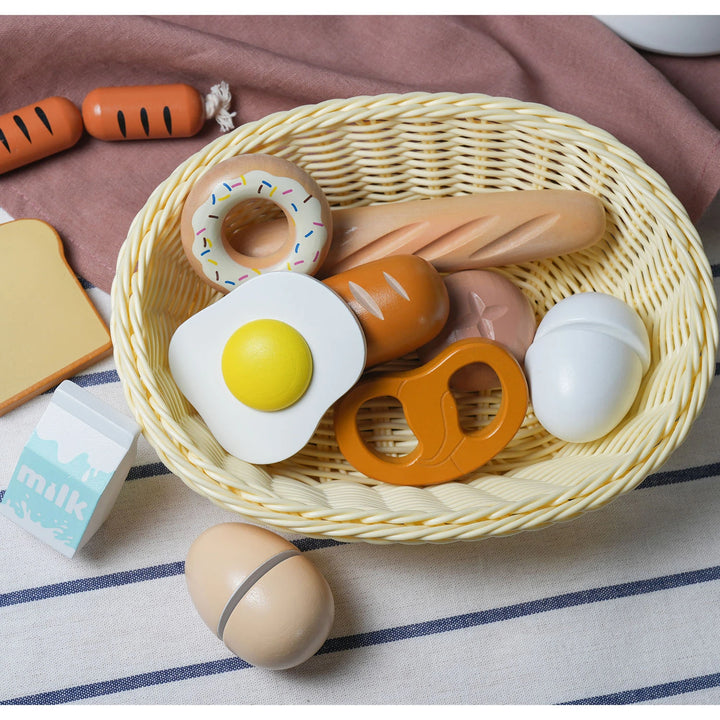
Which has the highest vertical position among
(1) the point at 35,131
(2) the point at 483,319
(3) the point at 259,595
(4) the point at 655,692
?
(1) the point at 35,131

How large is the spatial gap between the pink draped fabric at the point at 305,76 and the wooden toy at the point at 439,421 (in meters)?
0.32

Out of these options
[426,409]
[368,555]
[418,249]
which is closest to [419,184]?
[418,249]

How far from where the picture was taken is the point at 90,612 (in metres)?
0.77

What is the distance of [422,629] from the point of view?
2.53 ft

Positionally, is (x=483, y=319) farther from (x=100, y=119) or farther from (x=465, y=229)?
(x=100, y=119)

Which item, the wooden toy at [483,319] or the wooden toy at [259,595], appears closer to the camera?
the wooden toy at [259,595]

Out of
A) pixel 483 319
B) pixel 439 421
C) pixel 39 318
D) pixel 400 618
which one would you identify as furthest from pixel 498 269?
pixel 39 318

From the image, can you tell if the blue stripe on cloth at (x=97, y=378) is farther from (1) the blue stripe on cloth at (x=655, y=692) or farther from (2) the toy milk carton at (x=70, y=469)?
(1) the blue stripe on cloth at (x=655, y=692)

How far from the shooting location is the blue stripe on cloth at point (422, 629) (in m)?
0.76

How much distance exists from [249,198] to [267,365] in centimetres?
15

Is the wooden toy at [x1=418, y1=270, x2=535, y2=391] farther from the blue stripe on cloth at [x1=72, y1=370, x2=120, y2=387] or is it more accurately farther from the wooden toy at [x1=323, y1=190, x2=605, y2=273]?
the blue stripe on cloth at [x1=72, y1=370, x2=120, y2=387]

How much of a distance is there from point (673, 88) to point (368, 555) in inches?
23.3

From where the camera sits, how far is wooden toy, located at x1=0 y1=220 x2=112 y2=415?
0.81 metres

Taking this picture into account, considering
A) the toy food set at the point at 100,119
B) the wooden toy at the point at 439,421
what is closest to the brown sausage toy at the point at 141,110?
the toy food set at the point at 100,119
